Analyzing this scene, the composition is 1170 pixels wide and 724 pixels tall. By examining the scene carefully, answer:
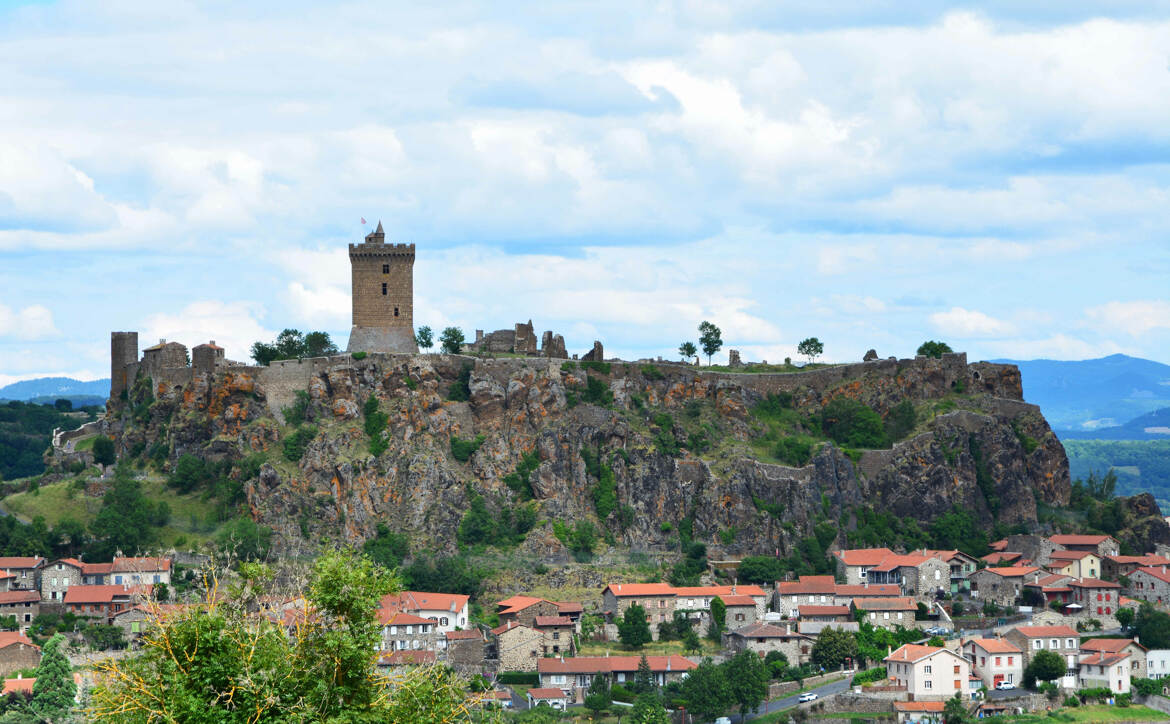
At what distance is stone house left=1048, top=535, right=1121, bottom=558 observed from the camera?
9881 centimetres

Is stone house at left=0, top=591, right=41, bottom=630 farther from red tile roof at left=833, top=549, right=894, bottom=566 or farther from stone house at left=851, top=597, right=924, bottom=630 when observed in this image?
red tile roof at left=833, top=549, right=894, bottom=566

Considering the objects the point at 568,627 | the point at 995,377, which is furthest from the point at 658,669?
the point at 995,377

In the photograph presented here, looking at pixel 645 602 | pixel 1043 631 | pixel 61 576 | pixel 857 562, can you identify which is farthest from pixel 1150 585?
pixel 61 576

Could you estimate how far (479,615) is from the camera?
87875 millimetres

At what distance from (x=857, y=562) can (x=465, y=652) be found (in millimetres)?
25692

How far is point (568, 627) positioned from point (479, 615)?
526 centimetres

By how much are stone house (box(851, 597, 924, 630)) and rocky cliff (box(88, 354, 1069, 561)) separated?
357 inches

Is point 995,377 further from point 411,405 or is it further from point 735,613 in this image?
point 411,405

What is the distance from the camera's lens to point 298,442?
312 feet

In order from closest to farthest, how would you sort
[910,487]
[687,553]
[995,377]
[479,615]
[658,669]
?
[658,669]
[479,615]
[687,553]
[910,487]
[995,377]

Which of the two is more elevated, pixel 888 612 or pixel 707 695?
pixel 888 612

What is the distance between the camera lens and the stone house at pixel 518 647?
8256 centimetres

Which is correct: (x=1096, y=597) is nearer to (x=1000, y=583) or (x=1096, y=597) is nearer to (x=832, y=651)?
(x=1000, y=583)

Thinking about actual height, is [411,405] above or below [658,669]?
above
